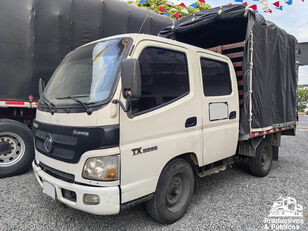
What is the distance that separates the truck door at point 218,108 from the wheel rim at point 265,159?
1.26 m

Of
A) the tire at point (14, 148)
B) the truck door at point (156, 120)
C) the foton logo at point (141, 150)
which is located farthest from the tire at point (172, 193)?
the tire at point (14, 148)

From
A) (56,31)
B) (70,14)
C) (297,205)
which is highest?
(70,14)

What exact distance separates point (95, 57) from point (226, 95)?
2070mm

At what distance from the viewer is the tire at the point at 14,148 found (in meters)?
3.95

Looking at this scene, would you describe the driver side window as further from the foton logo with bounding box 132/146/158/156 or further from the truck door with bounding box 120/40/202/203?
the foton logo with bounding box 132/146/158/156

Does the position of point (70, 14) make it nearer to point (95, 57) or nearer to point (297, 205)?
point (95, 57)

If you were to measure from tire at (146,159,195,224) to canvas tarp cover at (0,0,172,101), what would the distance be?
302 cm

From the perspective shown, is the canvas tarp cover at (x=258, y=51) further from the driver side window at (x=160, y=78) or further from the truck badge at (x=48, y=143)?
the truck badge at (x=48, y=143)

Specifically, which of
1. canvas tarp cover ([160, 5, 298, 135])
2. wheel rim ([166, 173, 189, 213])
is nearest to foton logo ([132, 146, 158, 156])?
wheel rim ([166, 173, 189, 213])

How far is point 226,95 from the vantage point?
136 inches

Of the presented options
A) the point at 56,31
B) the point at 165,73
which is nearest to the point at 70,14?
the point at 56,31

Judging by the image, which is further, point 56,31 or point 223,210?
point 56,31

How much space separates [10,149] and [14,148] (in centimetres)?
6
